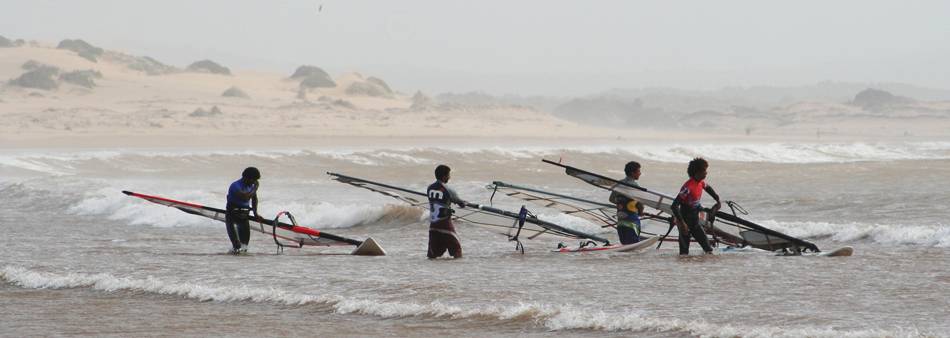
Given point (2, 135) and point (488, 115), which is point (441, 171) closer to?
point (2, 135)

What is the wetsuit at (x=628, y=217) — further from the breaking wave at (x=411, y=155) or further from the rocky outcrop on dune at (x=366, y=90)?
the rocky outcrop on dune at (x=366, y=90)

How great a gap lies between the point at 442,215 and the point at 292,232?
7.22ft

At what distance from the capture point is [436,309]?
8484mm

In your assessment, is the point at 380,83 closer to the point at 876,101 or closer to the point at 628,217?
the point at 876,101

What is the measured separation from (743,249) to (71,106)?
158ft

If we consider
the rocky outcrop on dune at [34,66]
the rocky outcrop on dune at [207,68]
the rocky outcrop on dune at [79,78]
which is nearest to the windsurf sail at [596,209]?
the rocky outcrop on dune at [79,78]

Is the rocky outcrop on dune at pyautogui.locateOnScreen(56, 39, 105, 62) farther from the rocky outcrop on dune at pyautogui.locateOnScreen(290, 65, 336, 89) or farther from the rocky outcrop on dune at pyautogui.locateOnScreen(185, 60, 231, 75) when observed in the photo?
the rocky outcrop on dune at pyautogui.locateOnScreen(290, 65, 336, 89)

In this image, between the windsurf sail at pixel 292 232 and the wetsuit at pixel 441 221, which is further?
the windsurf sail at pixel 292 232

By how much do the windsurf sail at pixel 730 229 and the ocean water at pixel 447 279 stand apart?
16.6 inches

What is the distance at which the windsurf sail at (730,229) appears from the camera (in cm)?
1150

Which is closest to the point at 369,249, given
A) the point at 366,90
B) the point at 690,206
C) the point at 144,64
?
the point at 690,206

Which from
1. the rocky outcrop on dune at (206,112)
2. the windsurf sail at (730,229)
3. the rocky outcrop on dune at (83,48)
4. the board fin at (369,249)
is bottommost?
the board fin at (369,249)

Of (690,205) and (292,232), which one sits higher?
(690,205)

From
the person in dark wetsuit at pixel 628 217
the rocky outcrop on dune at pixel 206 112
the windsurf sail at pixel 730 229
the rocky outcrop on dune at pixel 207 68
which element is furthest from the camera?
the rocky outcrop on dune at pixel 207 68
